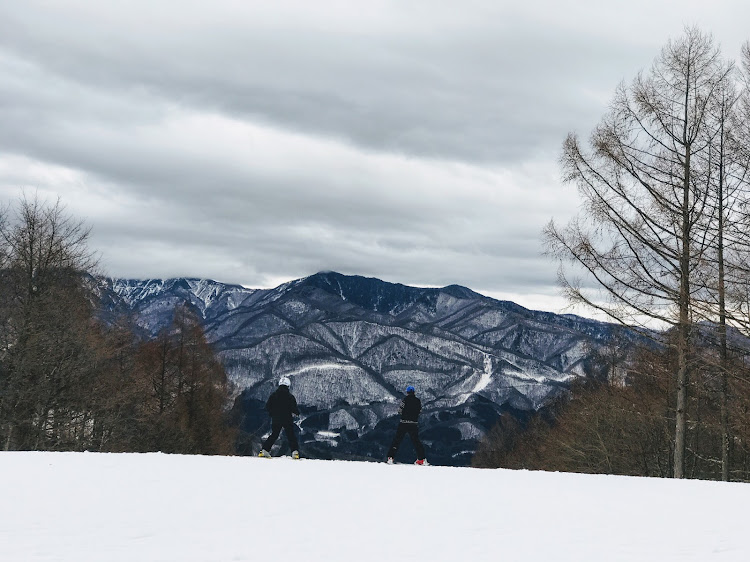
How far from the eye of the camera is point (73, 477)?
36.7 ft

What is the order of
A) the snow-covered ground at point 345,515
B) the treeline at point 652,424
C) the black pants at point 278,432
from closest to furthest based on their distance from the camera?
the snow-covered ground at point 345,515 → the black pants at point 278,432 → the treeline at point 652,424

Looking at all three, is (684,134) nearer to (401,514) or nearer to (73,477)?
(401,514)

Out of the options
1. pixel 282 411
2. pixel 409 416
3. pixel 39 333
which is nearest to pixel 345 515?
pixel 409 416

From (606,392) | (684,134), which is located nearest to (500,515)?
(684,134)

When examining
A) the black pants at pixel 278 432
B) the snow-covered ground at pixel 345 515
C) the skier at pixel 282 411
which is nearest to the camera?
the snow-covered ground at pixel 345 515

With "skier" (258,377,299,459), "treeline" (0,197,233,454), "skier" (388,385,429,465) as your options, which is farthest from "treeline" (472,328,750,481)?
"treeline" (0,197,233,454)

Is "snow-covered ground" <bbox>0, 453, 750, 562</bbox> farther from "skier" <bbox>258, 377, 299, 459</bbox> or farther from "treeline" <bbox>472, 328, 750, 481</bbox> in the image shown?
"treeline" <bbox>472, 328, 750, 481</bbox>

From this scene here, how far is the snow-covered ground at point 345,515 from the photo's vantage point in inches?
270

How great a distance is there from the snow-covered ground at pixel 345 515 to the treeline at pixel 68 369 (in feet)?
46.7

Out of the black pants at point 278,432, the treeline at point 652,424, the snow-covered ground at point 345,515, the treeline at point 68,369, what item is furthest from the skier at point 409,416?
the treeline at point 68,369

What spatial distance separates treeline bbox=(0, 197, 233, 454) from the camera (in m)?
26.2

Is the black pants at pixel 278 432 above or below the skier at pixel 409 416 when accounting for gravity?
below

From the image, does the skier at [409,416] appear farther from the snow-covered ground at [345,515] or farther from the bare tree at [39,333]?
the bare tree at [39,333]

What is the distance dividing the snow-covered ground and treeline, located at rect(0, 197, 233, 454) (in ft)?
46.7
